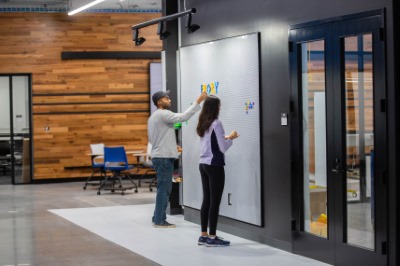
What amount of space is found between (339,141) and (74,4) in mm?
10926

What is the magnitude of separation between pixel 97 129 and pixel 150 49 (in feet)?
7.10

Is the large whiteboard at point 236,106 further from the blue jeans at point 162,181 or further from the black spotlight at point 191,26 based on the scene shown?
the blue jeans at point 162,181

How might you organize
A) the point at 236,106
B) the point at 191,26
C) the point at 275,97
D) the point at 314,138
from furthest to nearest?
1. the point at 191,26
2. the point at 236,106
3. the point at 275,97
4. the point at 314,138

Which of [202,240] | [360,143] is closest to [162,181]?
[202,240]

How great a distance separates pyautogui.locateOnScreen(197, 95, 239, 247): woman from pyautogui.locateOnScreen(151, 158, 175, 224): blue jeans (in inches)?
48.9

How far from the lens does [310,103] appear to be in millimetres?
7336

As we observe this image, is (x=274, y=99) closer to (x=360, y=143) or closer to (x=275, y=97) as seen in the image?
(x=275, y=97)

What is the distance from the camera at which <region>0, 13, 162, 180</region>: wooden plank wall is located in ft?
55.0

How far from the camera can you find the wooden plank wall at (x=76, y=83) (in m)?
16.8

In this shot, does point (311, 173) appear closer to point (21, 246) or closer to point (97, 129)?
point (21, 246)

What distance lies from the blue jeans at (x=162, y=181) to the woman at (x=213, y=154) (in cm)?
124

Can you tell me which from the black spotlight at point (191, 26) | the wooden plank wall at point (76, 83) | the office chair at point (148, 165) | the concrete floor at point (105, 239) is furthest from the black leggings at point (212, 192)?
the wooden plank wall at point (76, 83)

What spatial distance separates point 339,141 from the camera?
6770 millimetres

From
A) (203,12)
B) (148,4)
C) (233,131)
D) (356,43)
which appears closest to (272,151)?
(233,131)
